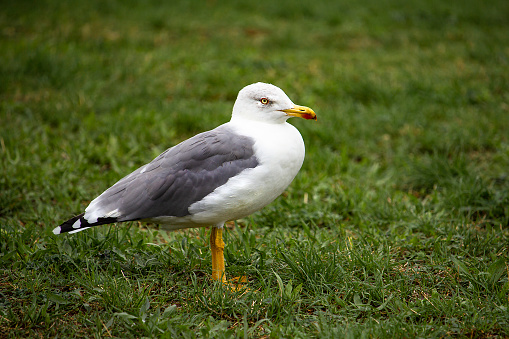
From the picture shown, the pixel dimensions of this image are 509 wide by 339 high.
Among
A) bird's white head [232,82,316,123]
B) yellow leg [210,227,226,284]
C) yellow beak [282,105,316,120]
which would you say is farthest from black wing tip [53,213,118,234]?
yellow beak [282,105,316,120]

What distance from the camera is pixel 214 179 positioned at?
320 centimetres

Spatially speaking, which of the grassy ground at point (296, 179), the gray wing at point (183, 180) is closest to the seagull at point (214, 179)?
the gray wing at point (183, 180)

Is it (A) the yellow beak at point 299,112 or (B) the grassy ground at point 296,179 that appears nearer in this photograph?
(B) the grassy ground at point 296,179

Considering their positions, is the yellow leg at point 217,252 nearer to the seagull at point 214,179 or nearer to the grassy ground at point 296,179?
the seagull at point 214,179

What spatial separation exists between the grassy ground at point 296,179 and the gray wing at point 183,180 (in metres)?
0.47

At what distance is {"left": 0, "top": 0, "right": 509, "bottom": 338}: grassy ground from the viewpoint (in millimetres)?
3072

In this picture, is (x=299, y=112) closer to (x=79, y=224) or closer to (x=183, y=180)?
(x=183, y=180)

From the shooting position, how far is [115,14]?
30.7 ft

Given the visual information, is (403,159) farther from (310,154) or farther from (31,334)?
(31,334)

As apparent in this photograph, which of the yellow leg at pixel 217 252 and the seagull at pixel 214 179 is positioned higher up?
the seagull at pixel 214 179

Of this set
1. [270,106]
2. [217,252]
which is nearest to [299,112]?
[270,106]

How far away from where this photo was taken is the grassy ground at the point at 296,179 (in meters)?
3.07

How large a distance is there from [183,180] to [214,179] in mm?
203

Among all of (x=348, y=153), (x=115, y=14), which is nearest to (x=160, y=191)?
(x=348, y=153)
